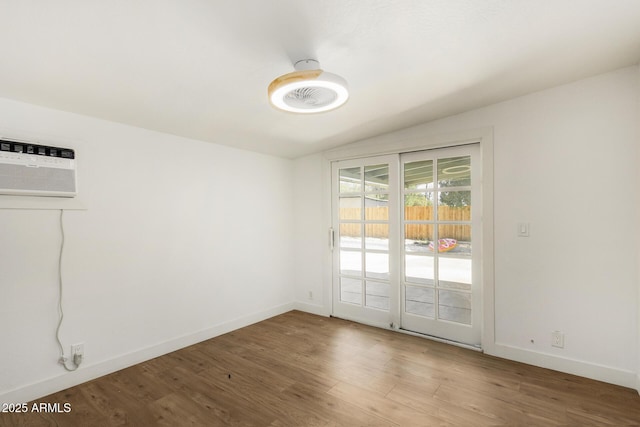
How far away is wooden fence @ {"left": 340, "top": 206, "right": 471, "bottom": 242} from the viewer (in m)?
3.07

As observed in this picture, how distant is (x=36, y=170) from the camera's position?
7.13ft

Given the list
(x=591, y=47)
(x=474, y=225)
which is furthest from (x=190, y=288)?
(x=591, y=47)

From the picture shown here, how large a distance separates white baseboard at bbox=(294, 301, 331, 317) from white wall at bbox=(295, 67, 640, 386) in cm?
190

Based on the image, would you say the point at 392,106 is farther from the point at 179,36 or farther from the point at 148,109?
the point at 148,109

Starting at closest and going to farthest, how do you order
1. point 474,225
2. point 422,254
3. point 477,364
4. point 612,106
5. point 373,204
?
point 612,106 → point 477,364 → point 474,225 → point 422,254 → point 373,204

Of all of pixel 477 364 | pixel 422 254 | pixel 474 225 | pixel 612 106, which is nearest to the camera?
pixel 612 106

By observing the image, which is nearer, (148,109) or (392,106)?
(148,109)

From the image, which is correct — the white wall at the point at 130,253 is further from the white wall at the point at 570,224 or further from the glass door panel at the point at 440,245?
the white wall at the point at 570,224

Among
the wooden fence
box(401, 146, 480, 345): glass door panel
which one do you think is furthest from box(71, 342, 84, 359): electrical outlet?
Answer: box(401, 146, 480, 345): glass door panel

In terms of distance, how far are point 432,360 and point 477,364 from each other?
37 centimetres

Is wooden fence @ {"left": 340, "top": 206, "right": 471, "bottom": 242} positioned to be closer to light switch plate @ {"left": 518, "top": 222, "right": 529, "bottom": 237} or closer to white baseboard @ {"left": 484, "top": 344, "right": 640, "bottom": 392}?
light switch plate @ {"left": 518, "top": 222, "right": 529, "bottom": 237}

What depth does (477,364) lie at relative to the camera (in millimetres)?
2660

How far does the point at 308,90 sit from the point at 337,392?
2.09 m

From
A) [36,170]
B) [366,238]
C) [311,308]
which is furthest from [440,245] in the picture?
[36,170]
